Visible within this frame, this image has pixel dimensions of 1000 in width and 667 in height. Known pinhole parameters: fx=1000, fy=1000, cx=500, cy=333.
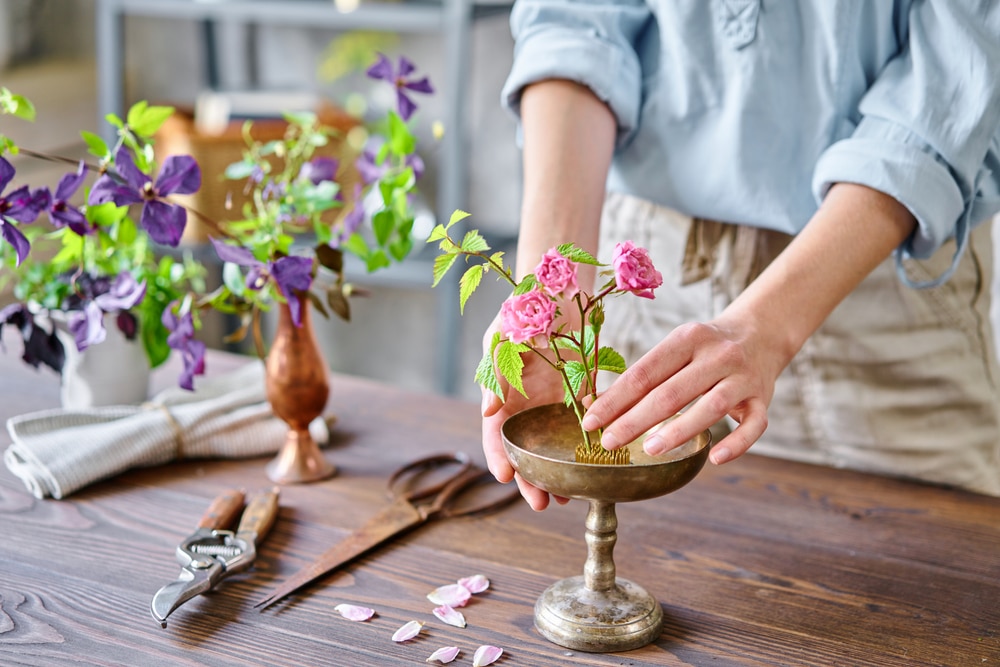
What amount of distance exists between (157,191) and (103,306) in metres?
0.17

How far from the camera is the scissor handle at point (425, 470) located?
3.62ft

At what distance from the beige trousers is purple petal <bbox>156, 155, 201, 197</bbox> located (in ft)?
2.06

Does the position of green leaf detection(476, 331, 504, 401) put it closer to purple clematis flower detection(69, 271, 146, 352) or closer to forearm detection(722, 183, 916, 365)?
forearm detection(722, 183, 916, 365)

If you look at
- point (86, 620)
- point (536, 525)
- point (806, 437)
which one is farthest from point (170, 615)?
point (806, 437)

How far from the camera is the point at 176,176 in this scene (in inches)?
40.4

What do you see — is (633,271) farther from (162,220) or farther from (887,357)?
(887,357)

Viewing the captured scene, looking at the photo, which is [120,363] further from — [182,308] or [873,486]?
[873,486]

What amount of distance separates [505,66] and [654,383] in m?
2.12

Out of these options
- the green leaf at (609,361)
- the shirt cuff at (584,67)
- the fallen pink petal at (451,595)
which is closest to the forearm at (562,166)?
the shirt cuff at (584,67)

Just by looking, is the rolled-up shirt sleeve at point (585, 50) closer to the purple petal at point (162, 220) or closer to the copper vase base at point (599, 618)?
the purple petal at point (162, 220)

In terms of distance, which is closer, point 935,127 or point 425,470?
point 935,127

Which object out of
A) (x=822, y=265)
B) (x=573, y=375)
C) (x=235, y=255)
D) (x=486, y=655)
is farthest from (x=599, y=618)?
(x=235, y=255)

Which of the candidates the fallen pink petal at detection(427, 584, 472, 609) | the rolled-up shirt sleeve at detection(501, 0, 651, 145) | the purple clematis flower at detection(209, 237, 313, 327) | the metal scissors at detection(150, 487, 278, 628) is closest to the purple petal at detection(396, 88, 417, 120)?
the rolled-up shirt sleeve at detection(501, 0, 651, 145)

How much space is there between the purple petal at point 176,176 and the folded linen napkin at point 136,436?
0.30m
